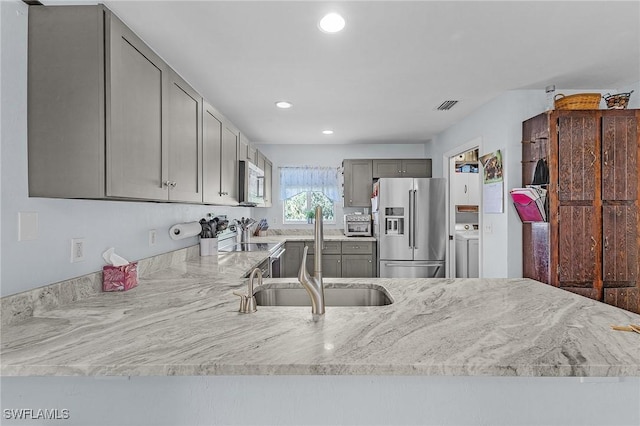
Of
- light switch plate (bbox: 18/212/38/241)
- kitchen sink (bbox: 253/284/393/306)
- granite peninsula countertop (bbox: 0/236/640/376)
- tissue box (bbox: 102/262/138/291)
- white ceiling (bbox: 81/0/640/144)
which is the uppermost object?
white ceiling (bbox: 81/0/640/144)

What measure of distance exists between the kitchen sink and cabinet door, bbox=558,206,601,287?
191 cm

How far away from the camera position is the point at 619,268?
270 centimetres

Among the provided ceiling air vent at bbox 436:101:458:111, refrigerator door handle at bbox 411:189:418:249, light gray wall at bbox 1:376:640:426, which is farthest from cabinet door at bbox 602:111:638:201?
light gray wall at bbox 1:376:640:426

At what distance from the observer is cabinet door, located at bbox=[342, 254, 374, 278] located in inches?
189

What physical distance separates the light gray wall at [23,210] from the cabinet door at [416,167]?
166 inches

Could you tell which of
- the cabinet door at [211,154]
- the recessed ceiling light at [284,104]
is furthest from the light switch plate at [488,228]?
the cabinet door at [211,154]

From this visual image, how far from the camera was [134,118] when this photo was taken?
1482 millimetres

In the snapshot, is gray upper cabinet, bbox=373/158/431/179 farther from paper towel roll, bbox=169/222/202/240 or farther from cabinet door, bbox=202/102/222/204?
paper towel roll, bbox=169/222/202/240

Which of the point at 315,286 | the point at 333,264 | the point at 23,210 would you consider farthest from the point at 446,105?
the point at 23,210

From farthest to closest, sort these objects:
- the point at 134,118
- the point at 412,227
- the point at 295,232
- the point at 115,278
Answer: the point at 295,232
the point at 412,227
the point at 115,278
the point at 134,118

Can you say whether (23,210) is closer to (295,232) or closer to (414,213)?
(414,213)

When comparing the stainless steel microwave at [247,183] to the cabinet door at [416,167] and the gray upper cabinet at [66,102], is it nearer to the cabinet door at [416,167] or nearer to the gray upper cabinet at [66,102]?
the gray upper cabinet at [66,102]

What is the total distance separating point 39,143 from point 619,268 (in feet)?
12.6

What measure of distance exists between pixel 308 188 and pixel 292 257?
4.10ft
